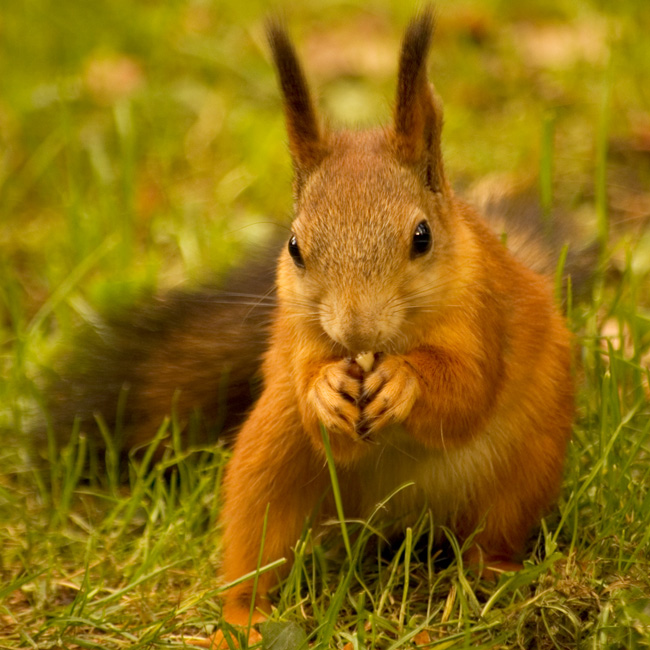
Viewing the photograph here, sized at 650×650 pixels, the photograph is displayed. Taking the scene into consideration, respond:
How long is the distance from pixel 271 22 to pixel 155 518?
0.89 meters

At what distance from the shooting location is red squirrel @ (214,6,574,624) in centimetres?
156

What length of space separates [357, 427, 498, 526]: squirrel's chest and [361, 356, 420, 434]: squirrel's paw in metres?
0.10

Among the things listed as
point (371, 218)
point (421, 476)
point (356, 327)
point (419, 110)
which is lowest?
point (421, 476)

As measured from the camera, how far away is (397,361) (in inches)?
63.0

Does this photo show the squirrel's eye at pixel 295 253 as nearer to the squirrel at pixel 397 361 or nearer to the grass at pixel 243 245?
the squirrel at pixel 397 361

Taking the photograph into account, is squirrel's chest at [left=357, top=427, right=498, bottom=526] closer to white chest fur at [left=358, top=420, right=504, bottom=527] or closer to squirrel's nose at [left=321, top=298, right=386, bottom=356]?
white chest fur at [left=358, top=420, right=504, bottom=527]

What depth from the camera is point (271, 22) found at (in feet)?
5.31

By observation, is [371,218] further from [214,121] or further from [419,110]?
[214,121]

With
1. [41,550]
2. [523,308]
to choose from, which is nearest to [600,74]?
[523,308]

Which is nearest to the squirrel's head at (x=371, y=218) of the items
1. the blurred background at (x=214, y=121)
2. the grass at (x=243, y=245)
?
the grass at (x=243, y=245)

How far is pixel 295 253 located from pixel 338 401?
24 centimetres

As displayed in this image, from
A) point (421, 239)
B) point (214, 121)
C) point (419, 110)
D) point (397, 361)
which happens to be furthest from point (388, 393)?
point (214, 121)

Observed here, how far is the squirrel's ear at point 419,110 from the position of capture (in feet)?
5.11

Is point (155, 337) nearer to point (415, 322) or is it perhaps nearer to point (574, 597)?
point (415, 322)
